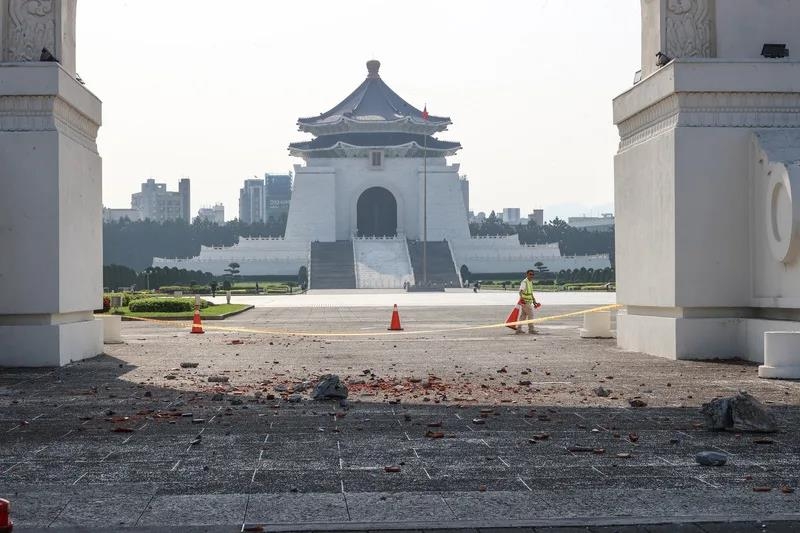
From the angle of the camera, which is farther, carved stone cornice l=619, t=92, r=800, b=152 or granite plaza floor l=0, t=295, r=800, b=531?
carved stone cornice l=619, t=92, r=800, b=152

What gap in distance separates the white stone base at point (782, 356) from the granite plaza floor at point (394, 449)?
8.7 inches

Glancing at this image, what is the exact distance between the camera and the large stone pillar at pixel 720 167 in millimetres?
12797

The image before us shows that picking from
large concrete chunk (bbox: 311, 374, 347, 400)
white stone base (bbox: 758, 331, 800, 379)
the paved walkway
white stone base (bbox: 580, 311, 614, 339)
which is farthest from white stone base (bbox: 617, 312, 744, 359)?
the paved walkway

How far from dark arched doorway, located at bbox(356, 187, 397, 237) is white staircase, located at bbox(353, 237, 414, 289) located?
22.9 feet

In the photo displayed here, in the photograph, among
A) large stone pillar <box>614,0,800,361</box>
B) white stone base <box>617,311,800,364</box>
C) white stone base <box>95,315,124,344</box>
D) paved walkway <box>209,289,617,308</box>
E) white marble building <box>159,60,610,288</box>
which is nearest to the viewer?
white stone base <box>617,311,800,364</box>

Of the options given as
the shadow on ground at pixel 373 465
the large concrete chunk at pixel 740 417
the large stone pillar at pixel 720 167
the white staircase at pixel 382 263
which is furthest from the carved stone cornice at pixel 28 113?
the white staircase at pixel 382 263

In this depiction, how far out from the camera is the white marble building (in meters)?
74.4

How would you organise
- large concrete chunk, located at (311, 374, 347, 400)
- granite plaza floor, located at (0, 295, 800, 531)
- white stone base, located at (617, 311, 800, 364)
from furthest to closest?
white stone base, located at (617, 311, 800, 364) < large concrete chunk, located at (311, 374, 347, 400) < granite plaza floor, located at (0, 295, 800, 531)

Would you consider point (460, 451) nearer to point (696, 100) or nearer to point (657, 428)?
point (657, 428)

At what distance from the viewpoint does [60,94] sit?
12859 mm

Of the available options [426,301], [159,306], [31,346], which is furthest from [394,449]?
[426,301]

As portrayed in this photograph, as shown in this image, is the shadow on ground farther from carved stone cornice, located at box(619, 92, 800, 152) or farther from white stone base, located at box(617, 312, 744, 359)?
carved stone cornice, located at box(619, 92, 800, 152)

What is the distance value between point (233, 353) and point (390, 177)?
67.0 m

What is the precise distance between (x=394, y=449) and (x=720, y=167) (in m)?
7.88
